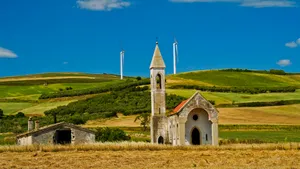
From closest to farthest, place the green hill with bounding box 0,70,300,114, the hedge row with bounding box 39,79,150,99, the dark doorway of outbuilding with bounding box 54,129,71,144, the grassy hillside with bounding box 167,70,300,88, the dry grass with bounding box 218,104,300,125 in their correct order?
the dark doorway of outbuilding with bounding box 54,129,71,144 < the dry grass with bounding box 218,104,300,125 < the green hill with bounding box 0,70,300,114 < the hedge row with bounding box 39,79,150,99 < the grassy hillside with bounding box 167,70,300,88

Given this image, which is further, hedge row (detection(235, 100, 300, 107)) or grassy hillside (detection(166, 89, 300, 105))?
grassy hillside (detection(166, 89, 300, 105))

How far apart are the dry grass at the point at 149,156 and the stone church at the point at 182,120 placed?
8.96 metres

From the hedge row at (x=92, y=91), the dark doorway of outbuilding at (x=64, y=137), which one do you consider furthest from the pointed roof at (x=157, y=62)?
the hedge row at (x=92, y=91)

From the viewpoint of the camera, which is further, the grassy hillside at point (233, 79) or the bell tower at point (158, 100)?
the grassy hillside at point (233, 79)

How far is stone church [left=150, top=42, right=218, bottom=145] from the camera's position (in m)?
52.3

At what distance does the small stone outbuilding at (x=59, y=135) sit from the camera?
55906 mm

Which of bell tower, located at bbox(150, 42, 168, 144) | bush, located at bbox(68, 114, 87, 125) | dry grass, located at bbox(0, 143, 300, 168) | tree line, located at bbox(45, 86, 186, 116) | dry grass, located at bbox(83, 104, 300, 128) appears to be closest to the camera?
dry grass, located at bbox(0, 143, 300, 168)

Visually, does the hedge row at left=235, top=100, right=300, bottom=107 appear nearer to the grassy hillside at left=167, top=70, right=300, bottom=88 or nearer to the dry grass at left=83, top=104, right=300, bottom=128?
the dry grass at left=83, top=104, right=300, bottom=128

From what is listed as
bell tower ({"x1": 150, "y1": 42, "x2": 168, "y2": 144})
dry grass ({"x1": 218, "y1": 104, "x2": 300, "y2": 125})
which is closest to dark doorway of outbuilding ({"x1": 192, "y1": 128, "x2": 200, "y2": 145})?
bell tower ({"x1": 150, "y1": 42, "x2": 168, "y2": 144})

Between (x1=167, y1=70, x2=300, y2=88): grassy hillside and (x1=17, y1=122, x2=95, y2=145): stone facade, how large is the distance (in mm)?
60609

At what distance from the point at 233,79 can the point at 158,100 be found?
243 ft

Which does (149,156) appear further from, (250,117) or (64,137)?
(250,117)

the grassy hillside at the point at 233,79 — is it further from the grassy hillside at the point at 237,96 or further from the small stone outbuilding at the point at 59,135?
the small stone outbuilding at the point at 59,135

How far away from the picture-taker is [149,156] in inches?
1470
